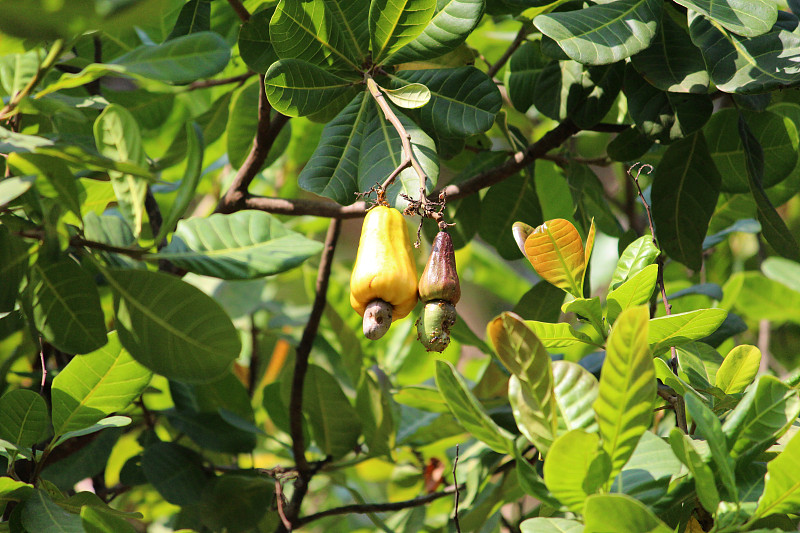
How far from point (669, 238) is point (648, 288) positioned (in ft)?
1.34

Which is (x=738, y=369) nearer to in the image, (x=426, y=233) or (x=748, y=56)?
(x=748, y=56)

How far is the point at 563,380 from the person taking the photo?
692mm

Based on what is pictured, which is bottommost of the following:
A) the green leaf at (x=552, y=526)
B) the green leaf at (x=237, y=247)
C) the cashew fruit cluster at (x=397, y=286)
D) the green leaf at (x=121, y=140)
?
the green leaf at (x=552, y=526)

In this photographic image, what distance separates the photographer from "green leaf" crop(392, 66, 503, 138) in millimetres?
917

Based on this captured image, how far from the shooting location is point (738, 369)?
0.79 m

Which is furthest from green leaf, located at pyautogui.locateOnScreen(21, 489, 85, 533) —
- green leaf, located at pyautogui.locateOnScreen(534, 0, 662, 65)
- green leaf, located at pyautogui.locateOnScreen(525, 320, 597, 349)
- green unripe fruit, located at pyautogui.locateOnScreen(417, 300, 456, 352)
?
green leaf, located at pyautogui.locateOnScreen(534, 0, 662, 65)

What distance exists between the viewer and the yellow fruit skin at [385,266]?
748 millimetres

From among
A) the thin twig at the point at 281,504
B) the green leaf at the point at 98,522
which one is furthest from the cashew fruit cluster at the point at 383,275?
the thin twig at the point at 281,504

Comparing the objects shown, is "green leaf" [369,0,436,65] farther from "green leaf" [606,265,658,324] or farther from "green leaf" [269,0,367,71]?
"green leaf" [606,265,658,324]

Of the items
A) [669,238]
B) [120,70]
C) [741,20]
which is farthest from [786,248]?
[120,70]

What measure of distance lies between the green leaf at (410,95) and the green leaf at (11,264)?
0.43m

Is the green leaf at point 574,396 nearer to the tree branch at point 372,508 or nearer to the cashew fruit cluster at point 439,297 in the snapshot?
the cashew fruit cluster at point 439,297

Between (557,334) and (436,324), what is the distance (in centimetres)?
15

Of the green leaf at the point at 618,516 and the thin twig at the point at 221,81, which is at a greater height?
the thin twig at the point at 221,81
